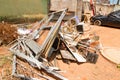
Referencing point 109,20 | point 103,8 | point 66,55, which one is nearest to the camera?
point 66,55

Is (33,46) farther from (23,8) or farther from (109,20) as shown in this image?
(109,20)

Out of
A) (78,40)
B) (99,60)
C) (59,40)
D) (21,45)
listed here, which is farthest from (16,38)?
(99,60)

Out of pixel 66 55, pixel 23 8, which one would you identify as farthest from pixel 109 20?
pixel 66 55

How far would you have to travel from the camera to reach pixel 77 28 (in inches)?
443

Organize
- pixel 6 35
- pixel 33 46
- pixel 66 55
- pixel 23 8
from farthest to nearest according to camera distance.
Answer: pixel 23 8 → pixel 6 35 → pixel 66 55 → pixel 33 46

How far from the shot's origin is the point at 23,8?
13.0 meters

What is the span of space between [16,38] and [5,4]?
3.69 metres

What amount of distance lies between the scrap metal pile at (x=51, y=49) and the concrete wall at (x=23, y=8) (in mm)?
3021

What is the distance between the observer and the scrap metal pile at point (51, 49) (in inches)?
287

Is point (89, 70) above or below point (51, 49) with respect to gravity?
below

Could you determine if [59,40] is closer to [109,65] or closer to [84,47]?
[84,47]

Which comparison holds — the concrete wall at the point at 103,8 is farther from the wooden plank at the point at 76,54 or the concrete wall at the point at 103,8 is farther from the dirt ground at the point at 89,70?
the wooden plank at the point at 76,54

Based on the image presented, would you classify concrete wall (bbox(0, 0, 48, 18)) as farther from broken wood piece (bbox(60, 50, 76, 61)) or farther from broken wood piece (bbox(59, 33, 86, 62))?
broken wood piece (bbox(60, 50, 76, 61))

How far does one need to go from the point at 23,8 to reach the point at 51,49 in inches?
203
